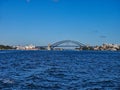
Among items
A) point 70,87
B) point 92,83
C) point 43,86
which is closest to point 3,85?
point 43,86

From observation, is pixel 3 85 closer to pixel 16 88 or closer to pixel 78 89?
pixel 16 88

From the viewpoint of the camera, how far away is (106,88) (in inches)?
1261

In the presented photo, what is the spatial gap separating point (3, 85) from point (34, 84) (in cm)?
342

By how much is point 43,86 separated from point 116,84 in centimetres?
746

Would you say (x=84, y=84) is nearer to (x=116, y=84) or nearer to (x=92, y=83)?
(x=92, y=83)

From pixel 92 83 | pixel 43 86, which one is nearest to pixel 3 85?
pixel 43 86

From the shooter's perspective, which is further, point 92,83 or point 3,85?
point 92,83

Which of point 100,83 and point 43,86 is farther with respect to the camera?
point 100,83

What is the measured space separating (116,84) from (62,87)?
5880 mm

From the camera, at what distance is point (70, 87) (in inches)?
1268

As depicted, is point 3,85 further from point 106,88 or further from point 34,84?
point 106,88

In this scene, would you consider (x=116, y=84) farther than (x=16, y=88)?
Yes

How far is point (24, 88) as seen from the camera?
102ft

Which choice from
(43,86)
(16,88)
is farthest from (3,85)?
(43,86)
